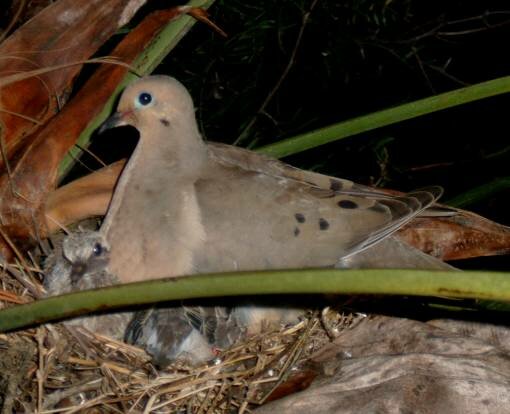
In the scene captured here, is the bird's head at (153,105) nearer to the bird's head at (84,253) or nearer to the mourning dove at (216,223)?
the mourning dove at (216,223)

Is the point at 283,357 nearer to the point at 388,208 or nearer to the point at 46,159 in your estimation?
the point at 388,208

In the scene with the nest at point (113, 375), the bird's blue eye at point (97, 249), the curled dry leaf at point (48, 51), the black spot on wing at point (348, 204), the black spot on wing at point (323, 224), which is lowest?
the nest at point (113, 375)

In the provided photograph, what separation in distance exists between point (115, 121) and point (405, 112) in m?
0.75

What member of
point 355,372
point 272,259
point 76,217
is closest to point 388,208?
point 272,259

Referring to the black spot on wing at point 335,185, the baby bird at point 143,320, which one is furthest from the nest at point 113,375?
the black spot on wing at point 335,185

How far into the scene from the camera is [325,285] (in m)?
1.07

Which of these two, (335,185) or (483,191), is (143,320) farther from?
(483,191)

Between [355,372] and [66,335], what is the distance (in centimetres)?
60

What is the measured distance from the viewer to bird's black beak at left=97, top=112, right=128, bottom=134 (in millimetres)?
2131

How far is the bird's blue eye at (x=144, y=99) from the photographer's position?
2154 millimetres

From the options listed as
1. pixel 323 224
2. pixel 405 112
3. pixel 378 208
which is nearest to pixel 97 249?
pixel 323 224

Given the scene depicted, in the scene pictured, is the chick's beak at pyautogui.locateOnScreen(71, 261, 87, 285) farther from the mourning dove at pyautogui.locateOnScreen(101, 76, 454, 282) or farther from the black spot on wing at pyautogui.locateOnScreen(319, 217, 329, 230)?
the black spot on wing at pyautogui.locateOnScreen(319, 217, 329, 230)

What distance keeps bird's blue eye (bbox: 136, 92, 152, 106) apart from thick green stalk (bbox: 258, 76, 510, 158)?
405 mm

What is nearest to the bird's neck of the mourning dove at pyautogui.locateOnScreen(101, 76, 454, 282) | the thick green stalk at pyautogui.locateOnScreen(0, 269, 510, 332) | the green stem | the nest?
the mourning dove at pyautogui.locateOnScreen(101, 76, 454, 282)
